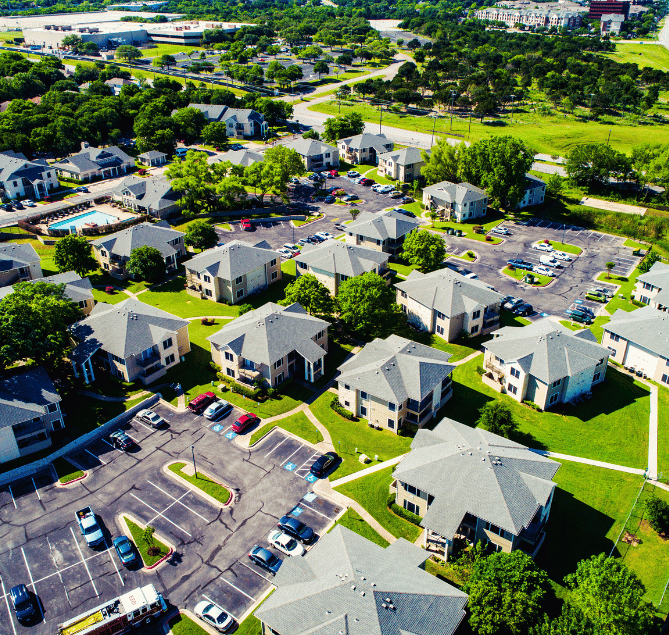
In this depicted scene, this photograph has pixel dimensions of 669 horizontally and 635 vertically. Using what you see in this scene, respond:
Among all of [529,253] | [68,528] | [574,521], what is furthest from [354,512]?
[529,253]

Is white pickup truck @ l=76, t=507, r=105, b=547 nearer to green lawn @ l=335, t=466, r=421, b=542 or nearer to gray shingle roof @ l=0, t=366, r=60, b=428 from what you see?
gray shingle roof @ l=0, t=366, r=60, b=428

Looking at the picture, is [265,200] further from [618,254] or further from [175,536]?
[175,536]

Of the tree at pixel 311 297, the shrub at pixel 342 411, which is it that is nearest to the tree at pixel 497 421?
the shrub at pixel 342 411

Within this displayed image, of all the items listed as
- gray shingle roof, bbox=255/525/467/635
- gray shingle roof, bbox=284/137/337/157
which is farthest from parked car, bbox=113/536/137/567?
gray shingle roof, bbox=284/137/337/157

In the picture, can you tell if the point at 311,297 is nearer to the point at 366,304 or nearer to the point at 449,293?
the point at 366,304

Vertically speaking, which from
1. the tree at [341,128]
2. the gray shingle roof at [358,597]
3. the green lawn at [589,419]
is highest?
the tree at [341,128]

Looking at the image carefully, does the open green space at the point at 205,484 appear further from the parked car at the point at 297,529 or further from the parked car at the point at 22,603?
the parked car at the point at 22,603

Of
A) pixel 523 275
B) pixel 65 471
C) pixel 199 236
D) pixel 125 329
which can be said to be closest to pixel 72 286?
pixel 125 329

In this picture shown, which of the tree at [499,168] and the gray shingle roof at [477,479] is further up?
the tree at [499,168]
